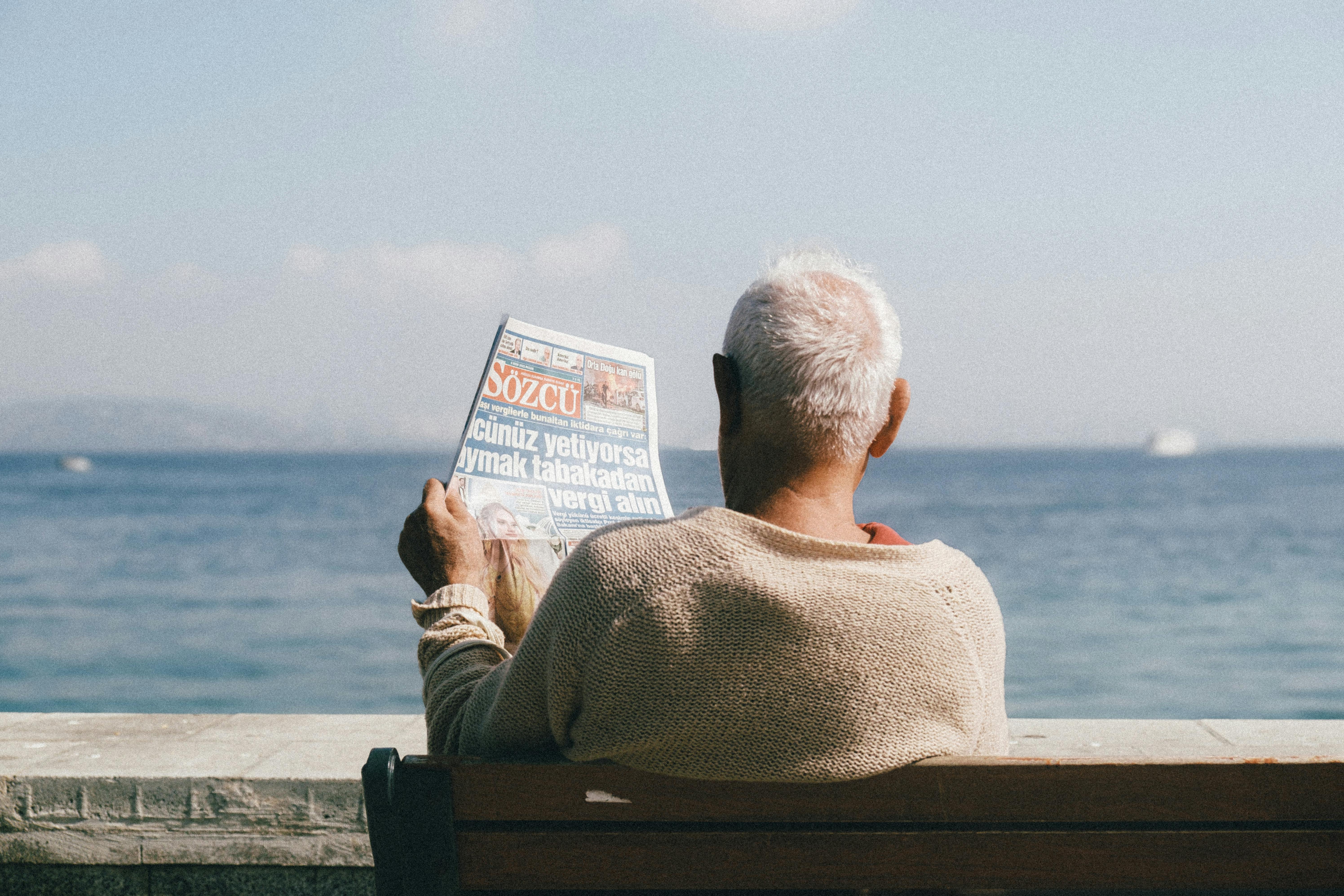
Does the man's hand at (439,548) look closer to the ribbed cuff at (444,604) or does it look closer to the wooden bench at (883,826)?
the ribbed cuff at (444,604)

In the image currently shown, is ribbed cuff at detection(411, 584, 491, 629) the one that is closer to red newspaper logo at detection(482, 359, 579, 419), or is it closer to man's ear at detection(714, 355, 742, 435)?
red newspaper logo at detection(482, 359, 579, 419)

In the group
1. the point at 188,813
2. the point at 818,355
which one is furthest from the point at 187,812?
the point at 818,355

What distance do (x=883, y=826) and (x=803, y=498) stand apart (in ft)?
1.43

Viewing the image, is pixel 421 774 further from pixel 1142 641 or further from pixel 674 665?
pixel 1142 641

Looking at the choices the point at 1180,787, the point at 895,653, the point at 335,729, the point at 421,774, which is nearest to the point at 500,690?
the point at 421,774

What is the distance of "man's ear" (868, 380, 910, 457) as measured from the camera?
1638mm

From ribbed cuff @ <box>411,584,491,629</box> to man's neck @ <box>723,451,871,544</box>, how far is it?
0.49 m

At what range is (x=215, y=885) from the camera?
297 centimetres

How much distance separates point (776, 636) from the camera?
1372 millimetres

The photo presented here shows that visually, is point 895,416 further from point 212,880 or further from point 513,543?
point 212,880

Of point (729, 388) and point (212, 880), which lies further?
point (212, 880)

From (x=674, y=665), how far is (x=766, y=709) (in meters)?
0.12

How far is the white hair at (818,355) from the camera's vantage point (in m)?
1.54

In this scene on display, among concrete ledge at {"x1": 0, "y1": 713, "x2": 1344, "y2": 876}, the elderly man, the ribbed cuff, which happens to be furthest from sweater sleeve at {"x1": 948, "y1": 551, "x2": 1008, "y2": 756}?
concrete ledge at {"x1": 0, "y1": 713, "x2": 1344, "y2": 876}
